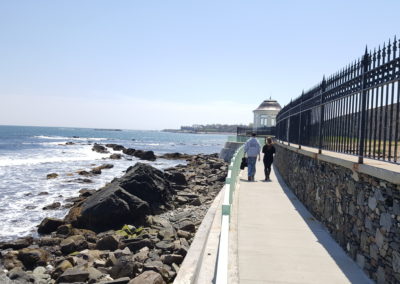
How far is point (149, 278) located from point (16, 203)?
40.5 feet

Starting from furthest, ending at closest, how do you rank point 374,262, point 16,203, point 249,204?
1. point 16,203
2. point 249,204
3. point 374,262

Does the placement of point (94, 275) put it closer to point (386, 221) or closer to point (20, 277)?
point (20, 277)

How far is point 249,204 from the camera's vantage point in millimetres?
9055

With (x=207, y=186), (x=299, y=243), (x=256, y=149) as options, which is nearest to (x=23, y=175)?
(x=207, y=186)

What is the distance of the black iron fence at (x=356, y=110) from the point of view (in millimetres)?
4879

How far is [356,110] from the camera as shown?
237 inches

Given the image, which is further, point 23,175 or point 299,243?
point 23,175

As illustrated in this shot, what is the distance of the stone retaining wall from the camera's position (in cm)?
423

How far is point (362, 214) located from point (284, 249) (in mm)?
1355

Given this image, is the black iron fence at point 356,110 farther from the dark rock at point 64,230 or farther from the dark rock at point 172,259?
the dark rock at point 64,230

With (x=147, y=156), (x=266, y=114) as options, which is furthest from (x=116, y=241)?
(x=266, y=114)

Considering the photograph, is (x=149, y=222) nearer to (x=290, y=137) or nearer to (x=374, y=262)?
(x=290, y=137)

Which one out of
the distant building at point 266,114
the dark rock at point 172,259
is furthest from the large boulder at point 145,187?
the distant building at point 266,114

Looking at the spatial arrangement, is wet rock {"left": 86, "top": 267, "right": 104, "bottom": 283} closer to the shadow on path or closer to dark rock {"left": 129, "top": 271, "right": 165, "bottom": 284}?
dark rock {"left": 129, "top": 271, "right": 165, "bottom": 284}
